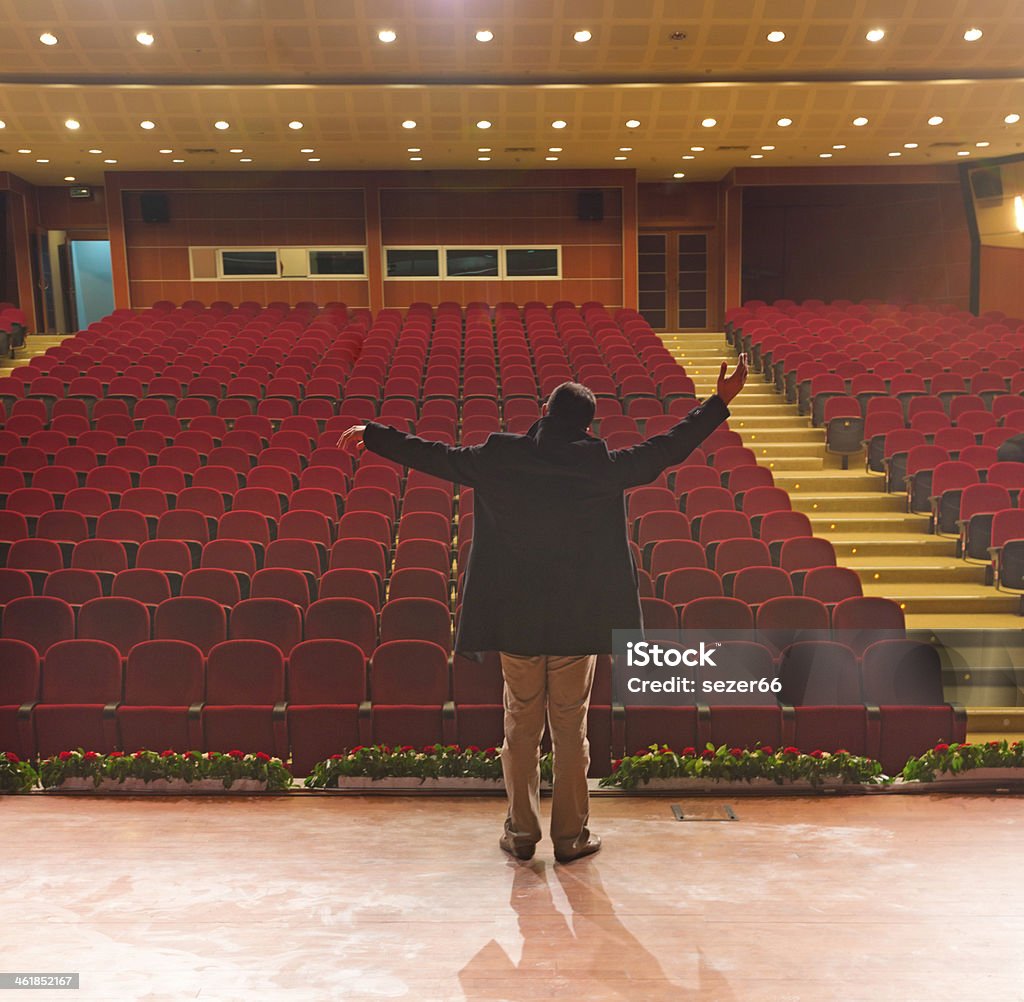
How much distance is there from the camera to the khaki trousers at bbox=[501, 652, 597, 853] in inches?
80.3

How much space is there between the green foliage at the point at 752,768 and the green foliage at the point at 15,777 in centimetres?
160

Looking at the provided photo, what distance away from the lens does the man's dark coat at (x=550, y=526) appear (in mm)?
1995

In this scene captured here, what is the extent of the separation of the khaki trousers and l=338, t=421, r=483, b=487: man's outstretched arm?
0.41m

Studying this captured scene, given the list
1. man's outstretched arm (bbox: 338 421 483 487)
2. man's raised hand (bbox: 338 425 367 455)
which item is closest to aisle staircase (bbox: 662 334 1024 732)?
man's outstretched arm (bbox: 338 421 483 487)

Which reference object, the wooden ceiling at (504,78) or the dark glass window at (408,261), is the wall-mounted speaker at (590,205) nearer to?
the wooden ceiling at (504,78)

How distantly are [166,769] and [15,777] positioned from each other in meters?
0.42

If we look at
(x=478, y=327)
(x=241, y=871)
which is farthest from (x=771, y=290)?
(x=241, y=871)

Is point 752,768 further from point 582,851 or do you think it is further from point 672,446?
point 672,446

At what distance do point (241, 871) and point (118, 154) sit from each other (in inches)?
399

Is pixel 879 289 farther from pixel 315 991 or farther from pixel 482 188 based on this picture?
pixel 315 991

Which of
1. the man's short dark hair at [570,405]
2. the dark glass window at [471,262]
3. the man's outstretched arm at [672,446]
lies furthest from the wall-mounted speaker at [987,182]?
the man's short dark hair at [570,405]

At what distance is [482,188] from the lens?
1171 centimetres

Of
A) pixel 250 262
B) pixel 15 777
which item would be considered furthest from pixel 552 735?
pixel 250 262

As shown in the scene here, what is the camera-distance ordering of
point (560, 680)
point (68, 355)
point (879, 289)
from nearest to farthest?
point (560, 680), point (68, 355), point (879, 289)
